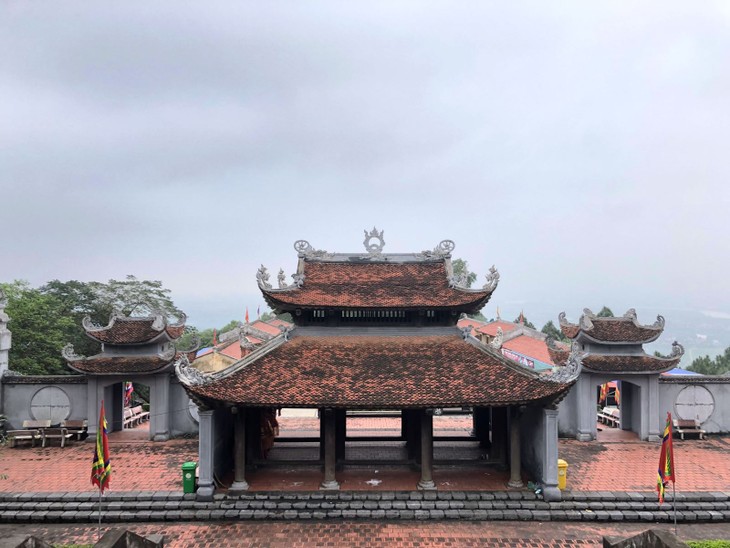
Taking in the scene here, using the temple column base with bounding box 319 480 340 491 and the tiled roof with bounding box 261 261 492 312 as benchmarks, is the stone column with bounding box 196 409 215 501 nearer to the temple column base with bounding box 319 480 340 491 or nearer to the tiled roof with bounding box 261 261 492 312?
the temple column base with bounding box 319 480 340 491

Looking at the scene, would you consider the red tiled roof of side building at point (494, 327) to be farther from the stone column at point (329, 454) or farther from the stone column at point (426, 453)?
the stone column at point (329, 454)

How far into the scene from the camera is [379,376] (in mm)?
14898

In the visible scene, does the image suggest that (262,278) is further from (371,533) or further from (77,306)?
(77,306)

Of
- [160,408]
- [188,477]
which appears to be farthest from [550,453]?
[160,408]

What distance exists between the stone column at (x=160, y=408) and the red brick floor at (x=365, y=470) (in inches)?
20.7

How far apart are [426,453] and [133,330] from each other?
14.2 meters

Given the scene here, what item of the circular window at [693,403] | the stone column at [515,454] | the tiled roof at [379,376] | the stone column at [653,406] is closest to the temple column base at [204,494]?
the tiled roof at [379,376]

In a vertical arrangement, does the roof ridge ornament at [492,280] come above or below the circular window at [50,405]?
above

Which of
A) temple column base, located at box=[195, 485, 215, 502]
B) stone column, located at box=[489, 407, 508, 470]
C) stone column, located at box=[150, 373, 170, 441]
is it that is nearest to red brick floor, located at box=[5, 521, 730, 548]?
temple column base, located at box=[195, 485, 215, 502]

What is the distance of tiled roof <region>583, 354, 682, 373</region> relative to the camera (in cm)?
2005

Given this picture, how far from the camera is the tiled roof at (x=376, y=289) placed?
1650cm

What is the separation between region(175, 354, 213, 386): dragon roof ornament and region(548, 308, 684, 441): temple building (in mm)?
15145

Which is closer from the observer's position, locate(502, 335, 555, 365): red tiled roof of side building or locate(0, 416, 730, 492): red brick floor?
locate(0, 416, 730, 492): red brick floor

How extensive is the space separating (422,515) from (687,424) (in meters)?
14.3
